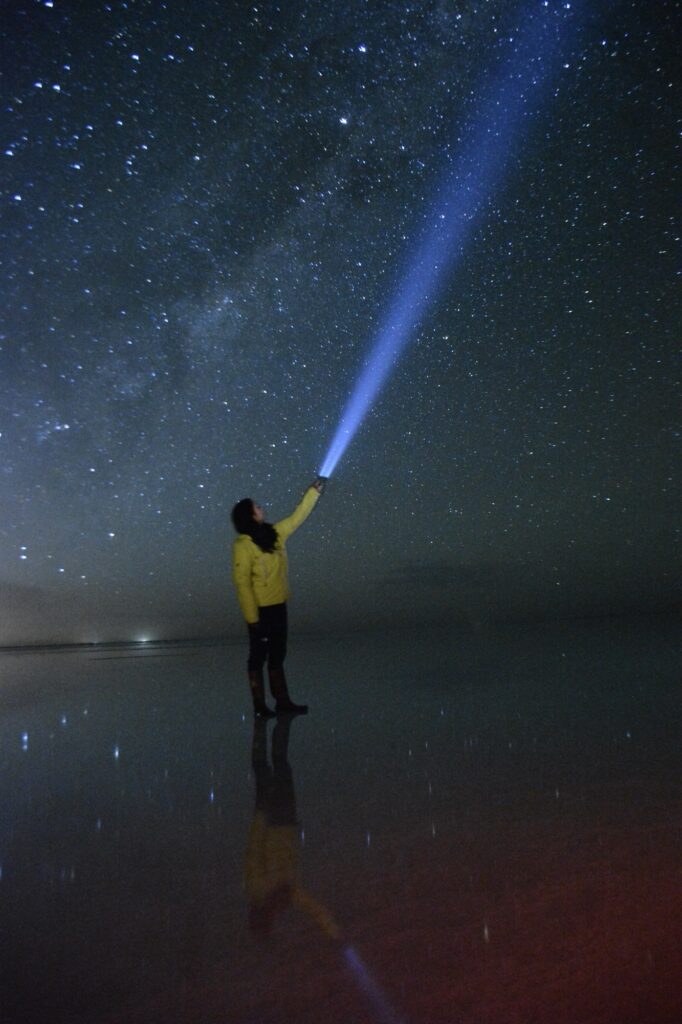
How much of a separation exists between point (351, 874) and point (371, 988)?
1.91 feet

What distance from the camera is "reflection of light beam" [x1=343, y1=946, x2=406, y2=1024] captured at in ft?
3.77

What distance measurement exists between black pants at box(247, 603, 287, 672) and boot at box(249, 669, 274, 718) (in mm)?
44

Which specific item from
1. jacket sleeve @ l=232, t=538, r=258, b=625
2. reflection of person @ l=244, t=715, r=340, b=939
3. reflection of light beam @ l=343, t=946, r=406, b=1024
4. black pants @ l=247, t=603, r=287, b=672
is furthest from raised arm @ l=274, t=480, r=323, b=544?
reflection of light beam @ l=343, t=946, r=406, b=1024

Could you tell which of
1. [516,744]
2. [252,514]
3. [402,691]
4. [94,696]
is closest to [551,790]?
[516,744]

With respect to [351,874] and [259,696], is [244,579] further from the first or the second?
[351,874]

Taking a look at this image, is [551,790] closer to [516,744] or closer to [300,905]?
[516,744]

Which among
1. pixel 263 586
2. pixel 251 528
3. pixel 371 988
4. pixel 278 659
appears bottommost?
pixel 371 988

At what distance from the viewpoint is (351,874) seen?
1812 mm

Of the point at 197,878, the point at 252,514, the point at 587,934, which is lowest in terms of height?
the point at 587,934

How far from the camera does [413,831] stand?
215 cm

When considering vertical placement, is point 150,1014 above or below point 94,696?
below

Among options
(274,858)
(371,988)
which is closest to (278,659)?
(274,858)

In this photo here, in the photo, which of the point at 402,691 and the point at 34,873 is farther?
the point at 402,691

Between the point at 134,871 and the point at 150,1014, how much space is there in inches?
30.7
